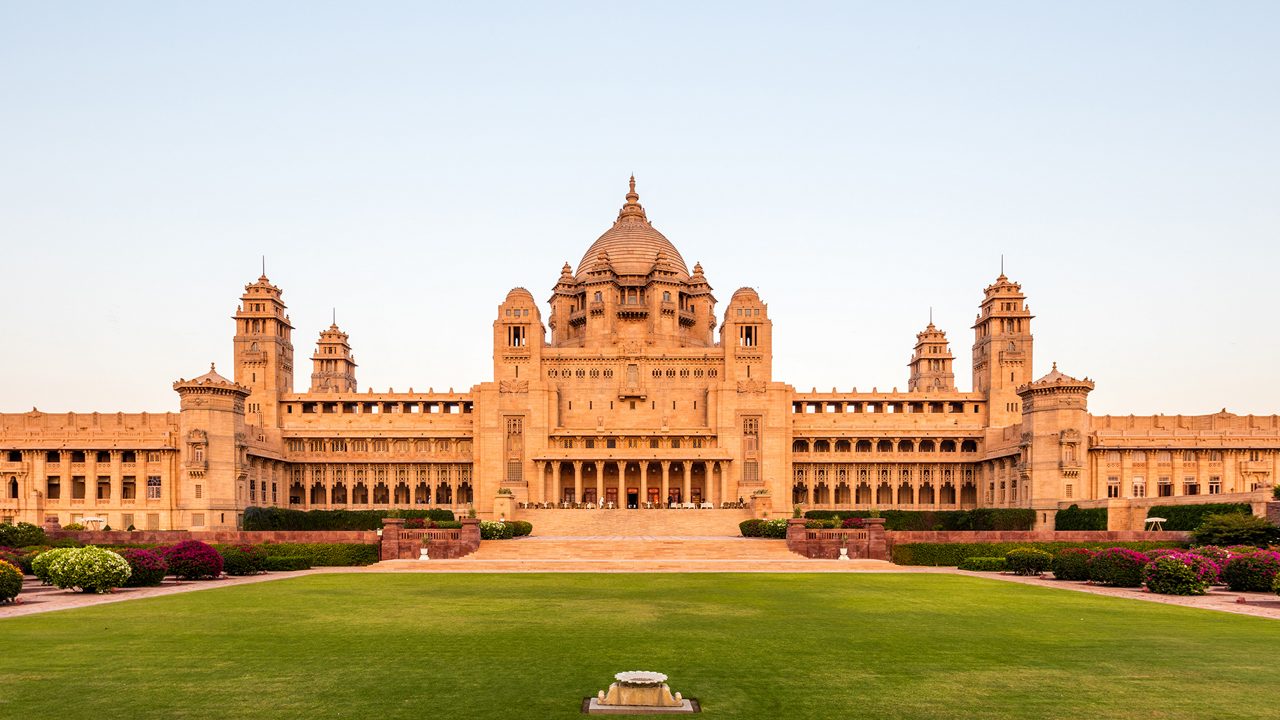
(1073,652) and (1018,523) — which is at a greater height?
(1073,652)

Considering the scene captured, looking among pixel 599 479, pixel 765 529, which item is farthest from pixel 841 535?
pixel 599 479

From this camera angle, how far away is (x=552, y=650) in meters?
17.2

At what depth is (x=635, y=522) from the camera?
71.4 m

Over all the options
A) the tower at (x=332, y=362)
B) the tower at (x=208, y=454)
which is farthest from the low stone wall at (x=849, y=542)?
the tower at (x=332, y=362)

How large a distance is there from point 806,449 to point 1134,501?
37.9 metres

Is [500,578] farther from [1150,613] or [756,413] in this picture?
[756,413]

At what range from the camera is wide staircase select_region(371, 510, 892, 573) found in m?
41.2

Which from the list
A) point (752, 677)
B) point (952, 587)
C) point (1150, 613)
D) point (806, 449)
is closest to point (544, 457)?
point (806, 449)

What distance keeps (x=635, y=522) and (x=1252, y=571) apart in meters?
46.5

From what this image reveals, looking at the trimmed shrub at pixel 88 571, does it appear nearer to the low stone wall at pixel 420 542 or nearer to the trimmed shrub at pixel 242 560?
the trimmed shrub at pixel 242 560

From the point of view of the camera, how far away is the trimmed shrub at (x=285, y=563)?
39.3 m

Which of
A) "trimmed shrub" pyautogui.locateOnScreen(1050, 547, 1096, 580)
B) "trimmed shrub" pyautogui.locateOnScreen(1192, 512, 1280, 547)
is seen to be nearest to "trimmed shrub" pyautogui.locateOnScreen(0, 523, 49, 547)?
"trimmed shrub" pyautogui.locateOnScreen(1050, 547, 1096, 580)

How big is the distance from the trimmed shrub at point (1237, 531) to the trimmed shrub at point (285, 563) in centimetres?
3891

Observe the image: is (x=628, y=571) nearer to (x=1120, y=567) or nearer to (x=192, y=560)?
(x=192, y=560)
